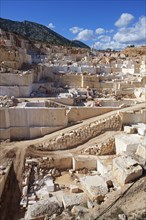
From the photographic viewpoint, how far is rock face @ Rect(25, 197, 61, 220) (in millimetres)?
8920

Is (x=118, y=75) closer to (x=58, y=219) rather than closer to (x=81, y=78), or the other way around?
(x=81, y=78)

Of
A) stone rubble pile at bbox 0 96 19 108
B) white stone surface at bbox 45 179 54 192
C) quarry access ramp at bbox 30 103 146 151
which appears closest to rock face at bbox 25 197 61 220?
white stone surface at bbox 45 179 54 192

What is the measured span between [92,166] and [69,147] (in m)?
1.90

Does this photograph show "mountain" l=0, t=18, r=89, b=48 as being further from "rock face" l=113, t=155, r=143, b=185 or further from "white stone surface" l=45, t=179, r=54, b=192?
"rock face" l=113, t=155, r=143, b=185

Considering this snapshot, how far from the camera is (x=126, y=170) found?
1023cm

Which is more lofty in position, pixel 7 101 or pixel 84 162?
pixel 7 101

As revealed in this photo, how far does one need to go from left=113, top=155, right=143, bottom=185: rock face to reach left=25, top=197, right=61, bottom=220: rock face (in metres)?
2.58

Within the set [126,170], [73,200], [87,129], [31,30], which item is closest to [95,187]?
[73,200]

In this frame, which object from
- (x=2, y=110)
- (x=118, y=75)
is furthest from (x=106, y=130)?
(x=118, y=75)

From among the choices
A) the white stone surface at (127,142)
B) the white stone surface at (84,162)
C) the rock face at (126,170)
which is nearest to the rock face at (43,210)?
the rock face at (126,170)

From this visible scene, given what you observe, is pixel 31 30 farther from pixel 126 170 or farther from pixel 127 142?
pixel 126 170

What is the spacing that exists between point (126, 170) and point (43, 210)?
131 inches

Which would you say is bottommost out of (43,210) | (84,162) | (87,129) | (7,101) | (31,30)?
(43,210)

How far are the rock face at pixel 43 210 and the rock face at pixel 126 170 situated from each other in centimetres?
258
